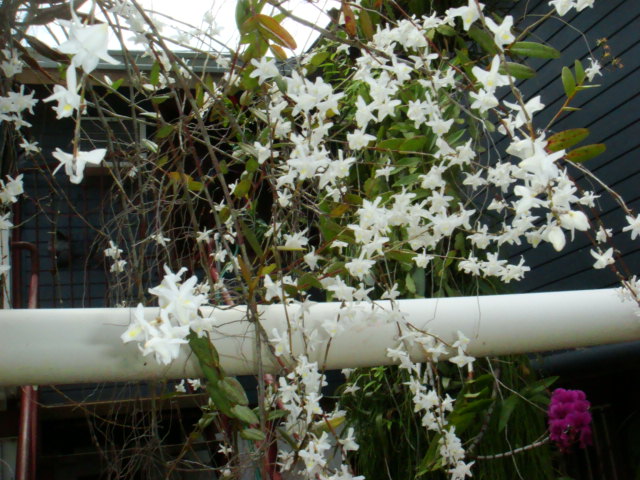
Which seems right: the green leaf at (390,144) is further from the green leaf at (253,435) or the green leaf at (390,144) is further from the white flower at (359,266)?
the green leaf at (253,435)

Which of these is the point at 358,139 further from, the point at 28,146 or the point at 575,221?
the point at 28,146

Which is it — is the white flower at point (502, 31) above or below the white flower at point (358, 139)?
above

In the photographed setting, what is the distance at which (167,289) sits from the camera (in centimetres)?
69

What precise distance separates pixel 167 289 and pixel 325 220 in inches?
16.6

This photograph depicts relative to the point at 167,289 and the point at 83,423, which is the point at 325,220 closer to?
the point at 167,289

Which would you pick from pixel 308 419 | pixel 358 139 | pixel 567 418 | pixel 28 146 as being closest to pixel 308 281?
pixel 308 419

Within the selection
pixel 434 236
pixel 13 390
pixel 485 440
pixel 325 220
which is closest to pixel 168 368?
pixel 325 220

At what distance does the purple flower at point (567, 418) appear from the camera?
7.23 ft

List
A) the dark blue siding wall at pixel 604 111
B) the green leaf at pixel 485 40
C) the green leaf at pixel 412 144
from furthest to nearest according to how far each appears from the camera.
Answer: the dark blue siding wall at pixel 604 111, the green leaf at pixel 412 144, the green leaf at pixel 485 40

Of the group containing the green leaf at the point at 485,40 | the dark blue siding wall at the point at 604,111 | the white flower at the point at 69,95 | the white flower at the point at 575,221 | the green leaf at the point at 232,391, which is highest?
the dark blue siding wall at the point at 604,111

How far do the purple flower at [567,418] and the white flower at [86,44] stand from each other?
195 cm

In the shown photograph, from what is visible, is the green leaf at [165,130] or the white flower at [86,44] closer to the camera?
the white flower at [86,44]

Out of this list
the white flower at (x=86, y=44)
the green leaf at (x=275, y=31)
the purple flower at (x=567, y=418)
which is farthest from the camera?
the purple flower at (x=567, y=418)

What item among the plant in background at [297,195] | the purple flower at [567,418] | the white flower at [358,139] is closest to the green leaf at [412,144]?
the plant in background at [297,195]
